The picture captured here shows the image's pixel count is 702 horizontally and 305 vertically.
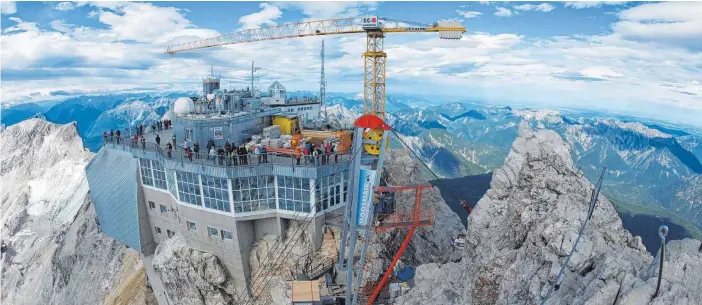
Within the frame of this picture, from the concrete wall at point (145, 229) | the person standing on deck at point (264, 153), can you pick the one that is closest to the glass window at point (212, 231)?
the person standing on deck at point (264, 153)

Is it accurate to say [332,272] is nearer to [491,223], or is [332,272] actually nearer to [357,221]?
[357,221]

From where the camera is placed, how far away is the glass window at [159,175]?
4200cm

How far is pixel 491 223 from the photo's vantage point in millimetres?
29656

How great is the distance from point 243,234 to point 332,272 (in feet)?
31.1

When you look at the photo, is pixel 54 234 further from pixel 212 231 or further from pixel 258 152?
pixel 258 152

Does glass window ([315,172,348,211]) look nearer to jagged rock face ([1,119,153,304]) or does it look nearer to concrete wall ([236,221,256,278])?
concrete wall ([236,221,256,278])

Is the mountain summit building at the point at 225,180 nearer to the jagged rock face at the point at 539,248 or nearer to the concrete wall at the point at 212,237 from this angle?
the concrete wall at the point at 212,237

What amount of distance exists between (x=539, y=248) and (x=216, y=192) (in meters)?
27.5

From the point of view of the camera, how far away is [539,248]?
71.6 feet

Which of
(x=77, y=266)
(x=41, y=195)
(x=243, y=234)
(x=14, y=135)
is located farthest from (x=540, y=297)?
(x=14, y=135)

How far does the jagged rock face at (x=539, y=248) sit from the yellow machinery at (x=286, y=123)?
24205 millimetres

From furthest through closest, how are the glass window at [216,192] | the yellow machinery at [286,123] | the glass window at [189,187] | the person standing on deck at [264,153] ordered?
the yellow machinery at [286,123] → the glass window at [189,187] → the person standing on deck at [264,153] → the glass window at [216,192]

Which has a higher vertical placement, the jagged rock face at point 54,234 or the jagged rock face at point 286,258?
the jagged rock face at point 286,258

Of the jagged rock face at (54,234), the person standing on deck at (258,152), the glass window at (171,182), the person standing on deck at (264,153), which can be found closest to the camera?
the person standing on deck at (258,152)
